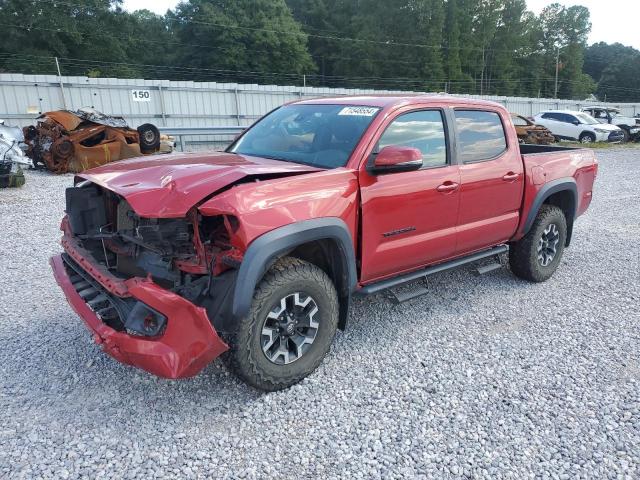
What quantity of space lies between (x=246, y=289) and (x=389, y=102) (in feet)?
6.42

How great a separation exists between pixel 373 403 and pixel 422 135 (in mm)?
2133

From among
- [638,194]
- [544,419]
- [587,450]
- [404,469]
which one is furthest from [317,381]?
[638,194]

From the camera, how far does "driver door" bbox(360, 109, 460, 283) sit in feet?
11.5

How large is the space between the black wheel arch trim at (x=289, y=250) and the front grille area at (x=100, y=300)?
0.75 metres

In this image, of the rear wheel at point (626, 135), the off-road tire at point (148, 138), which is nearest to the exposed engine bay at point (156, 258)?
the off-road tire at point (148, 138)

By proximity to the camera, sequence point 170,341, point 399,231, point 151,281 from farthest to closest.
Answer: point 399,231 < point 151,281 < point 170,341

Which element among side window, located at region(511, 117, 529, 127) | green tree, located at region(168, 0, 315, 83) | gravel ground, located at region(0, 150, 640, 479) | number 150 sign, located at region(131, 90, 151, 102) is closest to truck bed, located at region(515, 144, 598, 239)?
gravel ground, located at region(0, 150, 640, 479)

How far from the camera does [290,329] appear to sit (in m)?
3.16

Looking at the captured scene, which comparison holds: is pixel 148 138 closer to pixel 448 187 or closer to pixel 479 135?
pixel 479 135

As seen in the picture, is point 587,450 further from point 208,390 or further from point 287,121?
point 287,121

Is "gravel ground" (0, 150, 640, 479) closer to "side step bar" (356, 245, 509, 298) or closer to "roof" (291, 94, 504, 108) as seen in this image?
"side step bar" (356, 245, 509, 298)

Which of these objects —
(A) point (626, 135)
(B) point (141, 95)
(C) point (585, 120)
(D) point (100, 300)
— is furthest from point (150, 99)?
(A) point (626, 135)

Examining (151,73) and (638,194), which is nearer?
(638,194)

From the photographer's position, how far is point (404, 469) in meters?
2.55
